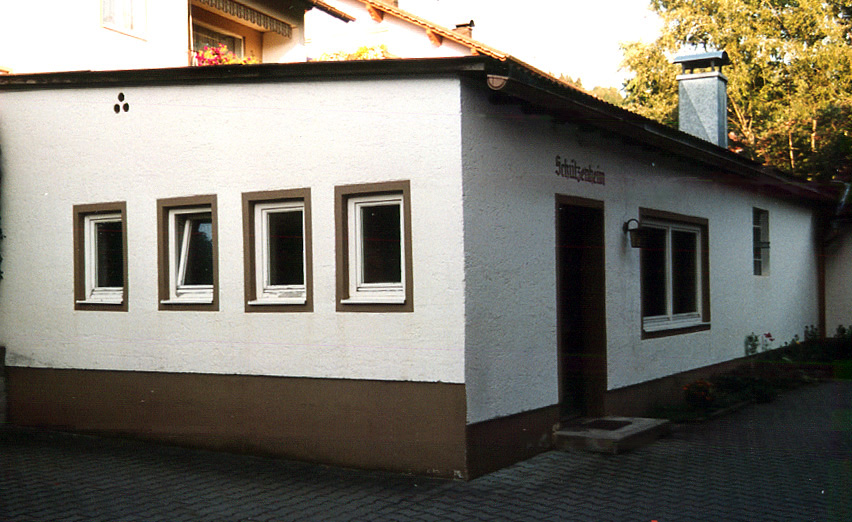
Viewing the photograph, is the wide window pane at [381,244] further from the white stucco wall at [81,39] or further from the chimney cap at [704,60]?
the chimney cap at [704,60]

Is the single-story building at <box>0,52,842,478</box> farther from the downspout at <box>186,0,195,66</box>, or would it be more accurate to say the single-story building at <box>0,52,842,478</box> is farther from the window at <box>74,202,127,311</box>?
the downspout at <box>186,0,195,66</box>

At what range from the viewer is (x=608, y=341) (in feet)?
33.7

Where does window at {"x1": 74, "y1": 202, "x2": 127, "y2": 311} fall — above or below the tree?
below

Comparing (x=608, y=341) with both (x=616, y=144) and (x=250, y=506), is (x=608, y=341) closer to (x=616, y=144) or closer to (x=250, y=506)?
(x=616, y=144)

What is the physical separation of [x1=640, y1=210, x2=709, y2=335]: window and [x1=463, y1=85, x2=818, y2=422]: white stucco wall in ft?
0.63

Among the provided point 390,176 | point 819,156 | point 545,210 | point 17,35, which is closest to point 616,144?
point 545,210

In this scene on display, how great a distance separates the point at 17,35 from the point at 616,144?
9022 millimetres

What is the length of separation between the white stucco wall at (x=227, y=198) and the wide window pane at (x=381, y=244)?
0.99 ft

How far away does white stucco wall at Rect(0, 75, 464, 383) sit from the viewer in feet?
26.3

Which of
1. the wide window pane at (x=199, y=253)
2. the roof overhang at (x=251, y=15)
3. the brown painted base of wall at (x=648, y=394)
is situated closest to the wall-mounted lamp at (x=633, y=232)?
the brown painted base of wall at (x=648, y=394)

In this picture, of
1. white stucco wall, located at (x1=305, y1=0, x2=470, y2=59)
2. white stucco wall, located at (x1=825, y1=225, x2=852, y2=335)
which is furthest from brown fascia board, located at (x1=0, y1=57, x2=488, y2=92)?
white stucco wall, located at (x1=305, y1=0, x2=470, y2=59)

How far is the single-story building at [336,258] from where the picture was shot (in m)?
8.02

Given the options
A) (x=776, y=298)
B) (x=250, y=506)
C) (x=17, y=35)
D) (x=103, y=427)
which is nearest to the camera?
(x=250, y=506)

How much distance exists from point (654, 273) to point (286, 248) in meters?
5.12
